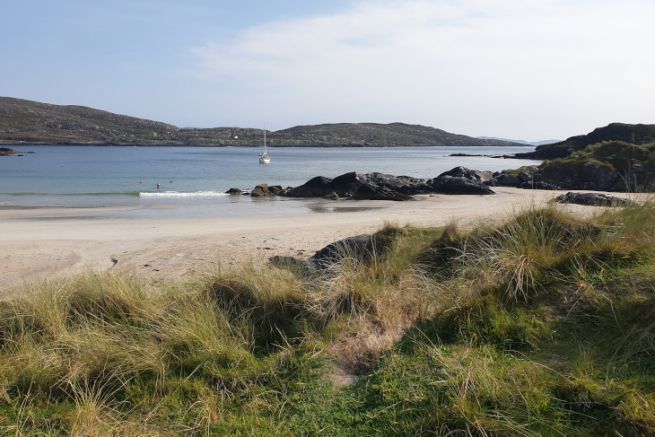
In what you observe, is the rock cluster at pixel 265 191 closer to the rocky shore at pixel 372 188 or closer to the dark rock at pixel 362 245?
the rocky shore at pixel 372 188

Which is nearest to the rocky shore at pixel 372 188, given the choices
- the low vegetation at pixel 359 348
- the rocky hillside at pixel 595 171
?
the rocky hillside at pixel 595 171

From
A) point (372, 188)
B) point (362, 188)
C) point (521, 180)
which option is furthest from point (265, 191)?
point (521, 180)

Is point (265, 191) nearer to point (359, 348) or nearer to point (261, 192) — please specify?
point (261, 192)

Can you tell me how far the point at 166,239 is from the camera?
15906 mm

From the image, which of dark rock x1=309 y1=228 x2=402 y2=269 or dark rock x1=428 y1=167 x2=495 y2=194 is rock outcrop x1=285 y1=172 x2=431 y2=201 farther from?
dark rock x1=309 y1=228 x2=402 y2=269

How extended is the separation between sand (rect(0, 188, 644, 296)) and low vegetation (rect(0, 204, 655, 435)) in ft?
5.37

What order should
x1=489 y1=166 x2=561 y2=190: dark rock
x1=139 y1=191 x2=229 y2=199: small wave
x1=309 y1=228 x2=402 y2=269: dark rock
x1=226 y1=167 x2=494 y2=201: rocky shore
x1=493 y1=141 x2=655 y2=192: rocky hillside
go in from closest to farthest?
x1=309 y1=228 x2=402 y2=269: dark rock
x1=226 y1=167 x2=494 y2=201: rocky shore
x1=493 y1=141 x2=655 y2=192: rocky hillside
x1=139 y1=191 x2=229 y2=199: small wave
x1=489 y1=166 x2=561 y2=190: dark rock

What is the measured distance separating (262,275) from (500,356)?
9.50 feet

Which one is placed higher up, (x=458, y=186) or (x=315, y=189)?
(x=458, y=186)

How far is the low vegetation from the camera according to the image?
3.59 metres

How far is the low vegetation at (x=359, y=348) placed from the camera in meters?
3.59

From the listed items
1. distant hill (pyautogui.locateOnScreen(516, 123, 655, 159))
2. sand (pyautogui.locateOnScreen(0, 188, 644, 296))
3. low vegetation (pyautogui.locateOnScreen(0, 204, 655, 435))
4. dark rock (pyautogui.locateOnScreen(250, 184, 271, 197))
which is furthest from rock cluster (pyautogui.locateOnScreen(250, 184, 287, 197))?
distant hill (pyautogui.locateOnScreen(516, 123, 655, 159))

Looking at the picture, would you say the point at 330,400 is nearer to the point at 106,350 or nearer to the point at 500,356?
the point at 500,356

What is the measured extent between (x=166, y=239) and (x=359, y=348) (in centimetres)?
1233
